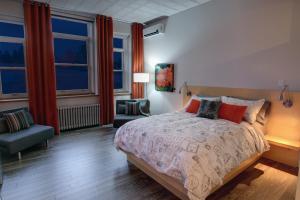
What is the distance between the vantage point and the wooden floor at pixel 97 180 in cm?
222

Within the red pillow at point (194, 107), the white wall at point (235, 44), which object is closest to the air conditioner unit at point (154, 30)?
the white wall at point (235, 44)

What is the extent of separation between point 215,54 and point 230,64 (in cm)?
39

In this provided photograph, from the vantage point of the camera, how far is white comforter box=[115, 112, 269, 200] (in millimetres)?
1919

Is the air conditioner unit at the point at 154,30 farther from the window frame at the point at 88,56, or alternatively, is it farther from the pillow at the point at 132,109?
the pillow at the point at 132,109

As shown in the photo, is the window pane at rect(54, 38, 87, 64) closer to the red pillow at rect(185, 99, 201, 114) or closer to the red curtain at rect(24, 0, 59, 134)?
the red curtain at rect(24, 0, 59, 134)

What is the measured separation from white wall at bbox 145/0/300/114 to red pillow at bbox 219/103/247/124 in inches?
23.3

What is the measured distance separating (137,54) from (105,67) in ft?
3.65

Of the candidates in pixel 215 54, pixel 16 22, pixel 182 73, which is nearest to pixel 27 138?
pixel 16 22

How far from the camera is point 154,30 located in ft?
16.5

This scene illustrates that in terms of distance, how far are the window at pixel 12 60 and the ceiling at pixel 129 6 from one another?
0.98 meters

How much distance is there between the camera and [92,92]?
197 inches

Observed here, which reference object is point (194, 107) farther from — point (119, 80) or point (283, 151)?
point (119, 80)

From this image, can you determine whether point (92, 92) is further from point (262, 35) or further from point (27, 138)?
point (262, 35)

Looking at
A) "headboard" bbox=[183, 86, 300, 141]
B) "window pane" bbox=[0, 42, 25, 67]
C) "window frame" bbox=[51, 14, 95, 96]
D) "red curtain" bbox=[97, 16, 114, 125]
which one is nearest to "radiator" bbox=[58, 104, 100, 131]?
"red curtain" bbox=[97, 16, 114, 125]
